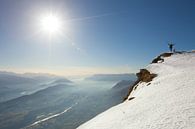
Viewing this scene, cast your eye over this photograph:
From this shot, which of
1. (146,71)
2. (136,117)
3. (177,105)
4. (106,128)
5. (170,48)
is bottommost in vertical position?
(106,128)

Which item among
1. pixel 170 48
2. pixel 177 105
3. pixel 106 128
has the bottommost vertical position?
pixel 106 128

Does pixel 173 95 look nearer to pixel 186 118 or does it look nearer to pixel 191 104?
pixel 191 104

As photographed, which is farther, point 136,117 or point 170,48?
point 170,48

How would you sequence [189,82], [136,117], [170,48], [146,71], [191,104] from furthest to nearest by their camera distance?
[170,48] < [146,71] < [189,82] < [136,117] < [191,104]

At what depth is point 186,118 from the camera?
14117mm

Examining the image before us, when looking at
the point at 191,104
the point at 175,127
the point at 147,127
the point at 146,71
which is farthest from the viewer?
the point at 146,71

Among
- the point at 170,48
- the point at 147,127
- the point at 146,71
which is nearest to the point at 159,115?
the point at 147,127

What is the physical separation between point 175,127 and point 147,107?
7019mm

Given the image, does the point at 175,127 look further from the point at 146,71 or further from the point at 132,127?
the point at 146,71

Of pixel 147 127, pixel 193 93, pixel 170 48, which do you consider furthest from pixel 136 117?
pixel 170 48

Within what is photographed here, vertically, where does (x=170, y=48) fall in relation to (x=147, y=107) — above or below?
above

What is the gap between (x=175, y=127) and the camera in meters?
13.4

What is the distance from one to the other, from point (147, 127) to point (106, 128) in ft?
18.1

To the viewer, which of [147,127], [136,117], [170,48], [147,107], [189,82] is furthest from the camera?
[170,48]
